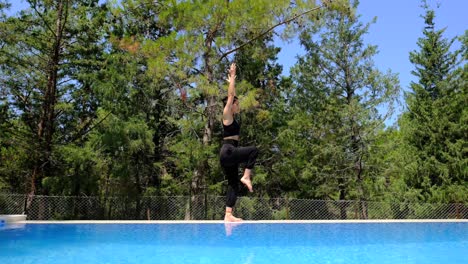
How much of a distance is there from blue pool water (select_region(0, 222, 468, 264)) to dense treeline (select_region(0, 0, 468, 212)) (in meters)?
5.20

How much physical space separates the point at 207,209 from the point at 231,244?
7.41m

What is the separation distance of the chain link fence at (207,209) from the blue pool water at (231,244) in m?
3.54

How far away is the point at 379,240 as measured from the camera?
6.88 meters

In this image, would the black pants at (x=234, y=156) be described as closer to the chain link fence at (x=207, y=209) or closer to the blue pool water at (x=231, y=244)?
the blue pool water at (x=231, y=244)

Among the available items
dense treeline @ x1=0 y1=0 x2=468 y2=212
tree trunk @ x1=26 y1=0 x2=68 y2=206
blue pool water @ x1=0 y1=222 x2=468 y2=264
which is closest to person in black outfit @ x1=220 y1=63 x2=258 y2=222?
blue pool water @ x1=0 y1=222 x2=468 y2=264

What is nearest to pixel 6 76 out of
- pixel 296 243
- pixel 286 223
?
pixel 286 223

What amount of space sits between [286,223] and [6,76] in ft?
36.0

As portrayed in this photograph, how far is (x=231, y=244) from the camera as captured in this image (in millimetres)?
6191

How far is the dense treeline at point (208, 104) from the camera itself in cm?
1364

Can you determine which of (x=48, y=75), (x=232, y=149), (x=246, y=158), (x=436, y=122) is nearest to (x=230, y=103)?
(x=232, y=149)

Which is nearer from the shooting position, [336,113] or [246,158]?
[246,158]

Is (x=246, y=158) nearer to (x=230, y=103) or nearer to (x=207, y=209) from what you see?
(x=230, y=103)

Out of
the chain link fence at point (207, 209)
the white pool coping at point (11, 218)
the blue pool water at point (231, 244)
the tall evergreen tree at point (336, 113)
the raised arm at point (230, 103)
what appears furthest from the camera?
the tall evergreen tree at point (336, 113)

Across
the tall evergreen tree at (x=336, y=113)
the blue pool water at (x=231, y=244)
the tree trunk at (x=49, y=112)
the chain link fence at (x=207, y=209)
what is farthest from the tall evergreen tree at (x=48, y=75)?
the tall evergreen tree at (x=336, y=113)
